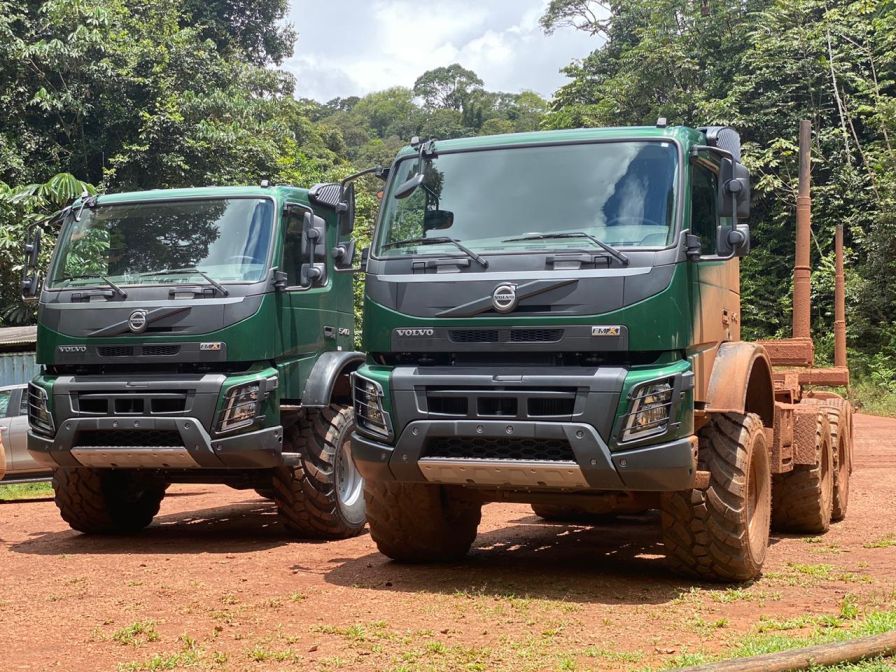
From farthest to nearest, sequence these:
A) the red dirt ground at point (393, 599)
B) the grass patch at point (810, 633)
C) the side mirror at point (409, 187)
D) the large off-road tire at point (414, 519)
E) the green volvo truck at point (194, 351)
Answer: the green volvo truck at point (194, 351)
the large off-road tire at point (414, 519)
the side mirror at point (409, 187)
the red dirt ground at point (393, 599)
the grass patch at point (810, 633)

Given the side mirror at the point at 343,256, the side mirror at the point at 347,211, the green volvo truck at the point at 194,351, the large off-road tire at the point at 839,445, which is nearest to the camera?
the side mirror at the point at 343,256

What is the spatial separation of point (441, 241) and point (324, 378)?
3003mm

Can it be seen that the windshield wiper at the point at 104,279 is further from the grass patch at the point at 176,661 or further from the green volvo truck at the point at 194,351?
the grass patch at the point at 176,661

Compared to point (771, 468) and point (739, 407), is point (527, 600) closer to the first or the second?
point (739, 407)

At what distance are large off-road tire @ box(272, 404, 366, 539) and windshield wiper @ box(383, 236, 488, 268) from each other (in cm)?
283

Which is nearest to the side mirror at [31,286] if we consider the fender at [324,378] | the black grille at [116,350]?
the black grille at [116,350]

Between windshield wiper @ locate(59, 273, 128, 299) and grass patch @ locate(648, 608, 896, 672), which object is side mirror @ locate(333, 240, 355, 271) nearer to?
windshield wiper @ locate(59, 273, 128, 299)

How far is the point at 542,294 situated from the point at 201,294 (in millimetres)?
3457

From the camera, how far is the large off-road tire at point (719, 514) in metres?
7.55

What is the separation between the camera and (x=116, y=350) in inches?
385

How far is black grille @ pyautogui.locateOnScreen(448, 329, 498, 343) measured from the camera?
24.5ft

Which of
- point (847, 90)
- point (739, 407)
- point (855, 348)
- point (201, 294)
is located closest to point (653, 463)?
point (739, 407)

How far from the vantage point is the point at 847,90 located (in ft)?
120

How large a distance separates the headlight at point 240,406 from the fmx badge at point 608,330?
3475 mm
